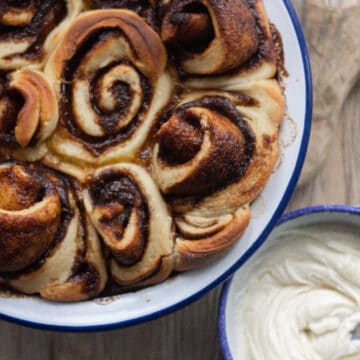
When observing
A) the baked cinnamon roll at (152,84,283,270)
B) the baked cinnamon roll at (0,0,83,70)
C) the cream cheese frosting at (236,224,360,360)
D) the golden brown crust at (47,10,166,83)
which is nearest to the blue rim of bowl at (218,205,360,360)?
the cream cheese frosting at (236,224,360,360)

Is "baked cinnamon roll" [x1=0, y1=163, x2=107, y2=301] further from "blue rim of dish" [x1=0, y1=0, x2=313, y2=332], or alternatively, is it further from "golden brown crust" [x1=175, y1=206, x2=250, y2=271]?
"golden brown crust" [x1=175, y1=206, x2=250, y2=271]

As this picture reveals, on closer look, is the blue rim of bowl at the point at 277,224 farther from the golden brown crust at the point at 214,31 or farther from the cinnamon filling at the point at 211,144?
the golden brown crust at the point at 214,31

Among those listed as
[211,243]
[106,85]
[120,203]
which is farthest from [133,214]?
[106,85]

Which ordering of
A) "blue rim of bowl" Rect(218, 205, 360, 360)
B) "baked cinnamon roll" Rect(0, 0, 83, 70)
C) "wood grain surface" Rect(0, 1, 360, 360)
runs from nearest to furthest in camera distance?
"baked cinnamon roll" Rect(0, 0, 83, 70)
"blue rim of bowl" Rect(218, 205, 360, 360)
"wood grain surface" Rect(0, 1, 360, 360)

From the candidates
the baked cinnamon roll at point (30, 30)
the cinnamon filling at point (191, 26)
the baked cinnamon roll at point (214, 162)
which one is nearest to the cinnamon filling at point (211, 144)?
the baked cinnamon roll at point (214, 162)

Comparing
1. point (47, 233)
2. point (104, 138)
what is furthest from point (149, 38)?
point (47, 233)

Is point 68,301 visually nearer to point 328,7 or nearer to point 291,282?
point 291,282
